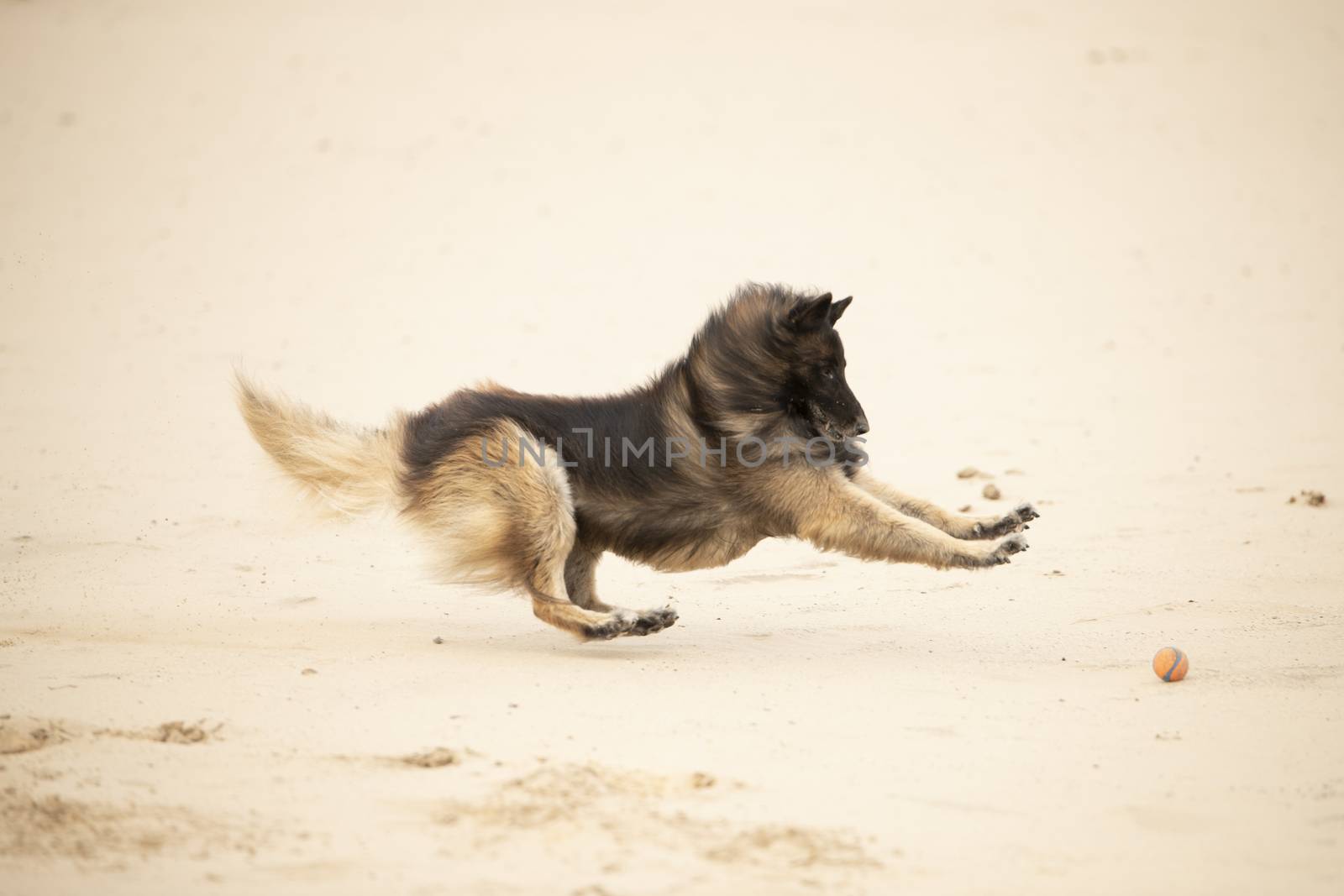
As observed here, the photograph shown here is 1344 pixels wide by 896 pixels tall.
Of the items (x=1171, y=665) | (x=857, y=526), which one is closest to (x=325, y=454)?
(x=857, y=526)

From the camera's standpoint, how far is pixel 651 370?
513 inches

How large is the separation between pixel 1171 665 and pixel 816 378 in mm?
2119

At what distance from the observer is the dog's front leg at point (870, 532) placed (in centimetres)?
620

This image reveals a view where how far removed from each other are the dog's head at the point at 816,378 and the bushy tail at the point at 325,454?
2.00 meters

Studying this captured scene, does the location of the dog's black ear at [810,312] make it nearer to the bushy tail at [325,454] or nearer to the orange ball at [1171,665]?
the bushy tail at [325,454]

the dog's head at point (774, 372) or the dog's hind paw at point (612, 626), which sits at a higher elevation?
the dog's head at point (774, 372)

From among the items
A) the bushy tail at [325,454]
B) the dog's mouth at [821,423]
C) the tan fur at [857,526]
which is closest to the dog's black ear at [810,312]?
the dog's mouth at [821,423]

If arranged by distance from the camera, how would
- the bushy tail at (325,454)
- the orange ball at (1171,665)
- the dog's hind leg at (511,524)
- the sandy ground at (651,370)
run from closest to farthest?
the sandy ground at (651,370) < the orange ball at (1171,665) < the dog's hind leg at (511,524) < the bushy tail at (325,454)

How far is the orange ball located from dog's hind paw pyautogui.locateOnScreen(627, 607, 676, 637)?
2.11 metres

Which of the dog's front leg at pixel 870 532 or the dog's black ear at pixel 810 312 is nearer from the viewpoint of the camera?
the dog's front leg at pixel 870 532

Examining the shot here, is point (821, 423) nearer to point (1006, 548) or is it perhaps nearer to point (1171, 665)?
point (1006, 548)

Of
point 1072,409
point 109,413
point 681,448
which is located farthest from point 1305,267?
point 109,413

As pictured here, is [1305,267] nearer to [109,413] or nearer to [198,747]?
[109,413]

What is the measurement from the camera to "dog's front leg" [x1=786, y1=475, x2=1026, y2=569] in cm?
620
